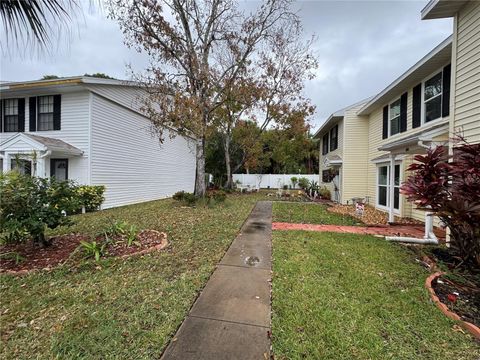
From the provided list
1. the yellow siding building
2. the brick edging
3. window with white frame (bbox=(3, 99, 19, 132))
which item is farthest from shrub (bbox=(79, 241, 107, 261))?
window with white frame (bbox=(3, 99, 19, 132))

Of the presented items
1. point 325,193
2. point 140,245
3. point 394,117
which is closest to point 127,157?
point 140,245

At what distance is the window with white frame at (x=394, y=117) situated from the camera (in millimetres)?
9584

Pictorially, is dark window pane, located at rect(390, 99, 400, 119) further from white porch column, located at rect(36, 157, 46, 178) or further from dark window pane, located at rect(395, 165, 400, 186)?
white porch column, located at rect(36, 157, 46, 178)

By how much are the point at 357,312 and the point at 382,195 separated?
8.92m

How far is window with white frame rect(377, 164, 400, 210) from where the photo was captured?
937 cm

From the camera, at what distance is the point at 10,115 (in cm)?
1058

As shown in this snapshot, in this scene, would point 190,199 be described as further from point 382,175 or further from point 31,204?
point 382,175

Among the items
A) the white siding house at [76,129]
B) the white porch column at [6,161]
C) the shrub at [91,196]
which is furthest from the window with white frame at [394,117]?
the white porch column at [6,161]

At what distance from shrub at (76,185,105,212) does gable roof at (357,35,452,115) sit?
1213 centimetres

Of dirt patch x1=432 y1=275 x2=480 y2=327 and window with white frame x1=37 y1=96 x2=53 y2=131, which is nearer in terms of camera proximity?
dirt patch x1=432 y1=275 x2=480 y2=327

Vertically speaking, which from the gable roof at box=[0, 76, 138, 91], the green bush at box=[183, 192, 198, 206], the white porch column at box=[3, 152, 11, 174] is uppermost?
the gable roof at box=[0, 76, 138, 91]

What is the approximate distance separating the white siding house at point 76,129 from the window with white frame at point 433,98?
38.9ft

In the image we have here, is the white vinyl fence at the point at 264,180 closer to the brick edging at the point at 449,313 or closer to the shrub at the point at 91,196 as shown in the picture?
the shrub at the point at 91,196

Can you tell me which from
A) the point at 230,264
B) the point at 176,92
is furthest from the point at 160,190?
the point at 230,264
